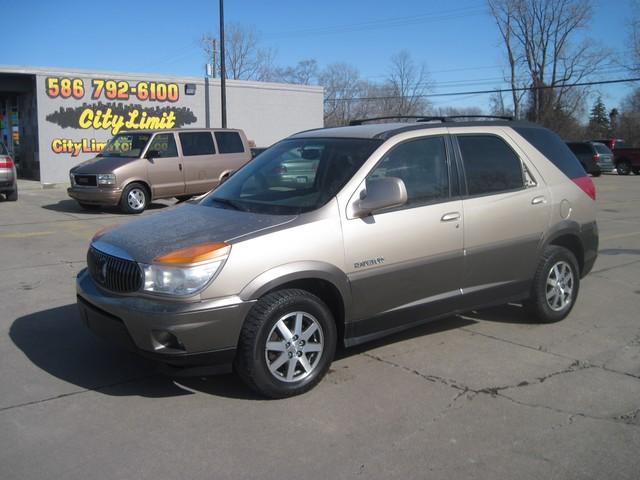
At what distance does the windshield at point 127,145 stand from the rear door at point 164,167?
24 cm

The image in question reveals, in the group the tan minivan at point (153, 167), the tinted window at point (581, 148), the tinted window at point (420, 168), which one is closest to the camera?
the tinted window at point (420, 168)

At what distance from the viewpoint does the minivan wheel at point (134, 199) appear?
13.4 meters

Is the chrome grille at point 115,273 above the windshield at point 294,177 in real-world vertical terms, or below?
below

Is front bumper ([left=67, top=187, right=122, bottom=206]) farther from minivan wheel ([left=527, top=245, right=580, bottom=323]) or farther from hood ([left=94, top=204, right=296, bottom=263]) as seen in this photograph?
minivan wheel ([left=527, top=245, right=580, bottom=323])

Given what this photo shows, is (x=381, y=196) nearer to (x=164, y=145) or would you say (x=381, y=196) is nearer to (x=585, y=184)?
(x=585, y=184)

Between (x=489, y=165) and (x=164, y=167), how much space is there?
33.3 feet

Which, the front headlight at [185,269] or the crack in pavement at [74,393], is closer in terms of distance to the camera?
the front headlight at [185,269]

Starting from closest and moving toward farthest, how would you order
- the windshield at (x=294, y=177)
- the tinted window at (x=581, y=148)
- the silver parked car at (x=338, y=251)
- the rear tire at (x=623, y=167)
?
1. the silver parked car at (x=338, y=251)
2. the windshield at (x=294, y=177)
3. the tinted window at (x=581, y=148)
4. the rear tire at (x=623, y=167)

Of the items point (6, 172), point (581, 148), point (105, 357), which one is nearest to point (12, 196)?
point (6, 172)

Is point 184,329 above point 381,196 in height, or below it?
below

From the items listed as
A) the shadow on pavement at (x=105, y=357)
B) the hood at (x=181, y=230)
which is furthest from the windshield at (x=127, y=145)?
the hood at (x=181, y=230)

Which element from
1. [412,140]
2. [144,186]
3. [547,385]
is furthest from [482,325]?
[144,186]

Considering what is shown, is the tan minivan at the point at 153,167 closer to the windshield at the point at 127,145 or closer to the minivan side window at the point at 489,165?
the windshield at the point at 127,145

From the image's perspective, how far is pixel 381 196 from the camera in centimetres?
424
